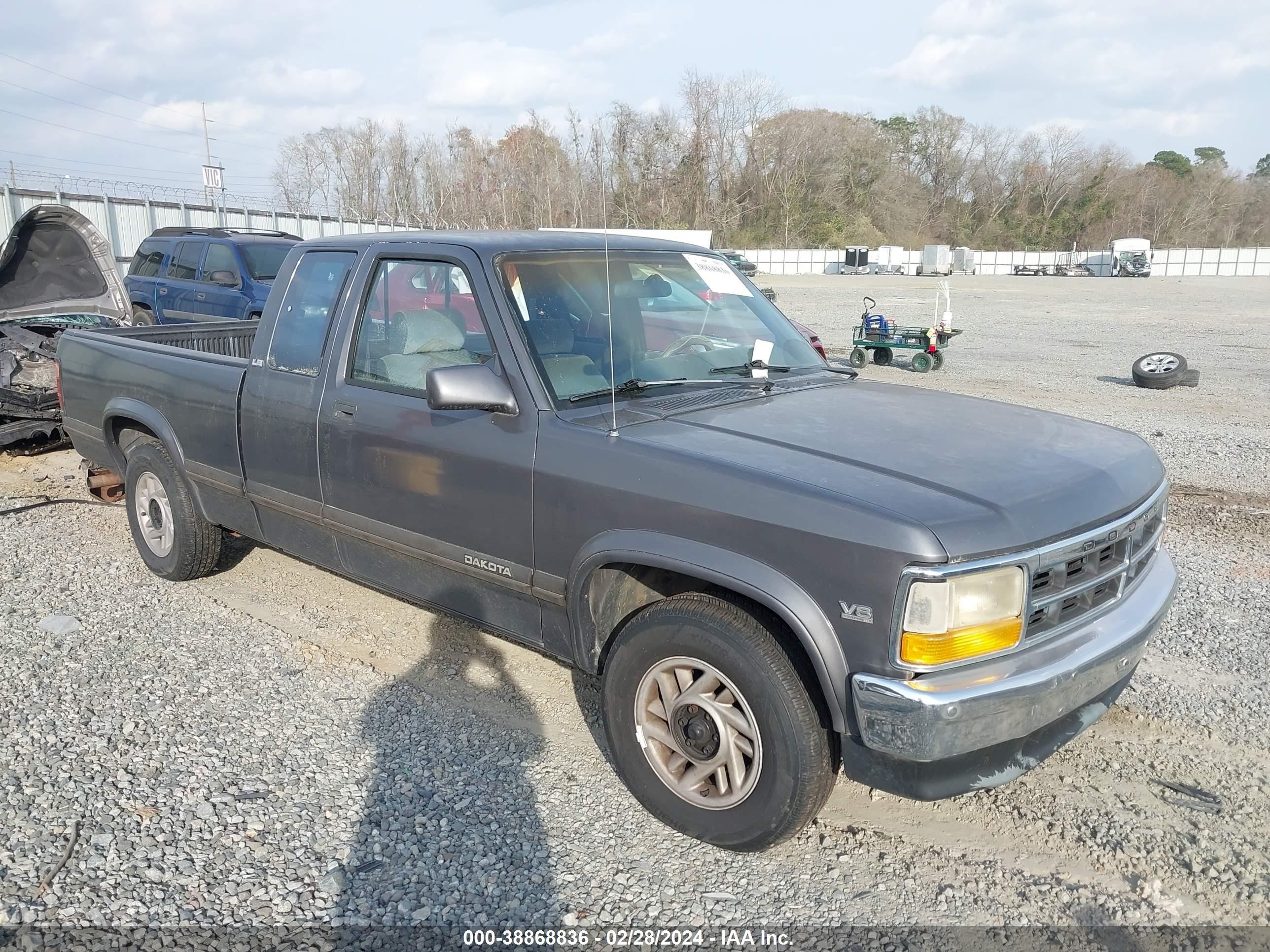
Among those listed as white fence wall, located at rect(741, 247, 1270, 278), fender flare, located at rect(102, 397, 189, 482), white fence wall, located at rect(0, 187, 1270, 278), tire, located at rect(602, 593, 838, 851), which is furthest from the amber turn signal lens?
white fence wall, located at rect(741, 247, 1270, 278)

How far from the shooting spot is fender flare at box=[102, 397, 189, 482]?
16.3ft

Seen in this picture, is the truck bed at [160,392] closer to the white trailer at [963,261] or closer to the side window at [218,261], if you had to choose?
the side window at [218,261]

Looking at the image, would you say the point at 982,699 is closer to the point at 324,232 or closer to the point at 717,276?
the point at 717,276

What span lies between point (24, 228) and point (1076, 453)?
877cm

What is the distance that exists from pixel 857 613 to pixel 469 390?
60.5 inches

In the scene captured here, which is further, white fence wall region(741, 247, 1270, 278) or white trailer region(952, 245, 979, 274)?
white fence wall region(741, 247, 1270, 278)

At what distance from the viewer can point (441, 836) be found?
3.05 m

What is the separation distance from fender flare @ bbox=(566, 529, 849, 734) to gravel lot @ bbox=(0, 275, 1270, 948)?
28.7 inches

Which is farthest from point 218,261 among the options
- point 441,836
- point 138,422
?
point 441,836

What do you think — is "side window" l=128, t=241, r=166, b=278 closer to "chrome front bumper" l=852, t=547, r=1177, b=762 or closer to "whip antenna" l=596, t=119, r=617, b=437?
"whip antenna" l=596, t=119, r=617, b=437

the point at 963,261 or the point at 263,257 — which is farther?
the point at 963,261

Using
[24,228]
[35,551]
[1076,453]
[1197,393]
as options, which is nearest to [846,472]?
[1076,453]

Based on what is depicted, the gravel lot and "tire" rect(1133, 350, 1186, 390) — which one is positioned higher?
"tire" rect(1133, 350, 1186, 390)

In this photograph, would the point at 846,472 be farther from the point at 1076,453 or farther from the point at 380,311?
the point at 380,311
